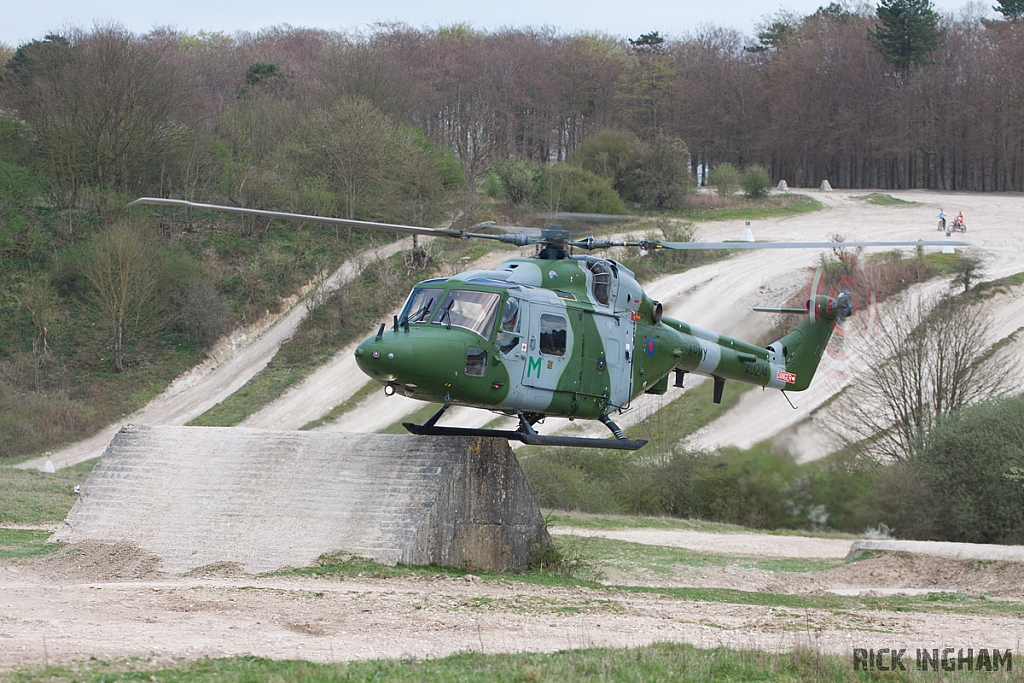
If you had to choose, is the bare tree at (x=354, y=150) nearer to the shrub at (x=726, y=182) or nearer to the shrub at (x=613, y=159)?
the shrub at (x=613, y=159)

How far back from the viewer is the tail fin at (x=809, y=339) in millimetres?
20219

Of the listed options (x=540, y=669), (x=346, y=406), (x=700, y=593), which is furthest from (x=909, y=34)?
(x=540, y=669)

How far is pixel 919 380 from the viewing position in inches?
1172

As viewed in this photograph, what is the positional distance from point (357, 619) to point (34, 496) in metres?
14.3

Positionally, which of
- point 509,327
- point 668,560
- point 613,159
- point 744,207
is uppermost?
point 613,159

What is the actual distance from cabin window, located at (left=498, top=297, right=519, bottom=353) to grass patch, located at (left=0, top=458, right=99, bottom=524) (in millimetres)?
10251

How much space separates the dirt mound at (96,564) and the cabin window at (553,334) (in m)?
6.26

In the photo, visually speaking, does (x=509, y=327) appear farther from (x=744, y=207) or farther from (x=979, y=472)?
(x=744, y=207)

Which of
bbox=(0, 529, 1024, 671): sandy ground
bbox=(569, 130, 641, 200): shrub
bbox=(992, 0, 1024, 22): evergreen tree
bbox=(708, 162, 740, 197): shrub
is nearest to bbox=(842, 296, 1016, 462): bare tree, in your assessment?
bbox=(0, 529, 1024, 671): sandy ground

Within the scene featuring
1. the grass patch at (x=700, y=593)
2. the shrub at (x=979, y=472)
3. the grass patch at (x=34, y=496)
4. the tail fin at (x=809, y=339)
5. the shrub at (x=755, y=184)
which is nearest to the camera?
the grass patch at (x=700, y=593)

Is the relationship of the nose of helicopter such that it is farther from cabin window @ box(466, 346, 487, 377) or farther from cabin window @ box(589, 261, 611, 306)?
cabin window @ box(589, 261, 611, 306)

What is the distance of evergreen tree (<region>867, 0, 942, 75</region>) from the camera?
73625 millimetres

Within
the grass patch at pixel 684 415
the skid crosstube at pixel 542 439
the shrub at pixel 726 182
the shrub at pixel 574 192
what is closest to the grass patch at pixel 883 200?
the shrub at pixel 726 182

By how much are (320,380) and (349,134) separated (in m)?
14.6
